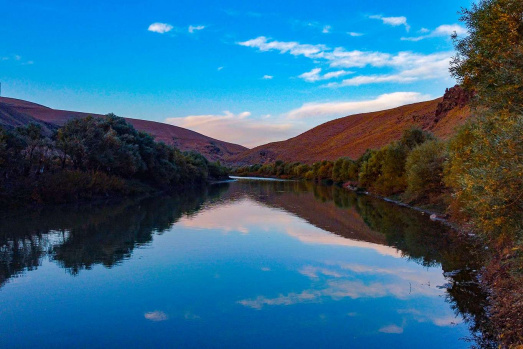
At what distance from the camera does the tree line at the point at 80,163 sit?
35.1 metres

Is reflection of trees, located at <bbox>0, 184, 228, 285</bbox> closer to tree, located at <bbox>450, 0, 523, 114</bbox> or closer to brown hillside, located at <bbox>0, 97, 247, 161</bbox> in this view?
tree, located at <bbox>450, 0, 523, 114</bbox>

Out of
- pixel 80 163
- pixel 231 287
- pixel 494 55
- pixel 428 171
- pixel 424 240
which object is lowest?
pixel 231 287

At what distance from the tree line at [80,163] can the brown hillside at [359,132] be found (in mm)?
64161

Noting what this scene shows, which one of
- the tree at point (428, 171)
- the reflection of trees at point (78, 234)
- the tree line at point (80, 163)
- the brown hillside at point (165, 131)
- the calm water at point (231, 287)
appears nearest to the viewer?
the calm water at point (231, 287)

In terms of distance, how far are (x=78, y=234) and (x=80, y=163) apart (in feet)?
75.3

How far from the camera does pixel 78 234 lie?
25.0 meters

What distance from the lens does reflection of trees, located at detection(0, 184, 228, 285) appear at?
18.5 metres

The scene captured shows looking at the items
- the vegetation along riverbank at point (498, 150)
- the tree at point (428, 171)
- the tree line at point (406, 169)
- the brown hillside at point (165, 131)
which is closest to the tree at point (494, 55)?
the vegetation along riverbank at point (498, 150)

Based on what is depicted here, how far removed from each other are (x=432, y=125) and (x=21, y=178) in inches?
3861

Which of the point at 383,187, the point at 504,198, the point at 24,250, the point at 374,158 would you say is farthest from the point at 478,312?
the point at 374,158

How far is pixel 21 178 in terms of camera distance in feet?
117

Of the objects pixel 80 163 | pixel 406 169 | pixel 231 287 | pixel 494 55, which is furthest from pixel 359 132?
pixel 231 287

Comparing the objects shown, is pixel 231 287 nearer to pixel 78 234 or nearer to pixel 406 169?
pixel 78 234

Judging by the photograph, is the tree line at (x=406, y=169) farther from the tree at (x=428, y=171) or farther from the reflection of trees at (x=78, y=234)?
the reflection of trees at (x=78, y=234)
